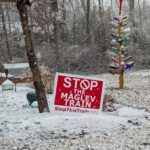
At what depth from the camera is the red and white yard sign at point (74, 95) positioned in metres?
5.77

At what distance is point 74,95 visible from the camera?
5812mm

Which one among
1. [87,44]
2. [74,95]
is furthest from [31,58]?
[87,44]

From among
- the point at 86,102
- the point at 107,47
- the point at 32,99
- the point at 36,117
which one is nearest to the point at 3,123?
the point at 36,117

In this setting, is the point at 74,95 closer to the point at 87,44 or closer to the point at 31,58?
the point at 31,58

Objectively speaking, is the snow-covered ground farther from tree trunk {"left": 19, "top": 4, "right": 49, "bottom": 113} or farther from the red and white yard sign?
tree trunk {"left": 19, "top": 4, "right": 49, "bottom": 113}

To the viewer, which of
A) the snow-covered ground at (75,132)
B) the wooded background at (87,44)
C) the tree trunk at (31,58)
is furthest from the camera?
the wooded background at (87,44)

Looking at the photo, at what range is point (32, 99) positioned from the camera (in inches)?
302

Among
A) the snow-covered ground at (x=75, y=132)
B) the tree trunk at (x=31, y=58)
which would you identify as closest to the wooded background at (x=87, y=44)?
the tree trunk at (x=31, y=58)

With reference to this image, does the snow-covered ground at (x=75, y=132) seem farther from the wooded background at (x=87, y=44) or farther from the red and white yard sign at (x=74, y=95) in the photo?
the wooded background at (x=87, y=44)

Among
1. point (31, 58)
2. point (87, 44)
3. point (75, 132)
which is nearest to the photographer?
point (75, 132)

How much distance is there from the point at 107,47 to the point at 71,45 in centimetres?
332

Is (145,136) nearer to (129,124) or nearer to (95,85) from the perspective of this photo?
(129,124)

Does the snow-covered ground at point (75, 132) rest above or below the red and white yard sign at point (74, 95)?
below

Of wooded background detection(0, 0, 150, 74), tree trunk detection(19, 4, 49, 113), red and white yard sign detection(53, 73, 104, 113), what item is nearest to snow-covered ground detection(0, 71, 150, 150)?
red and white yard sign detection(53, 73, 104, 113)
